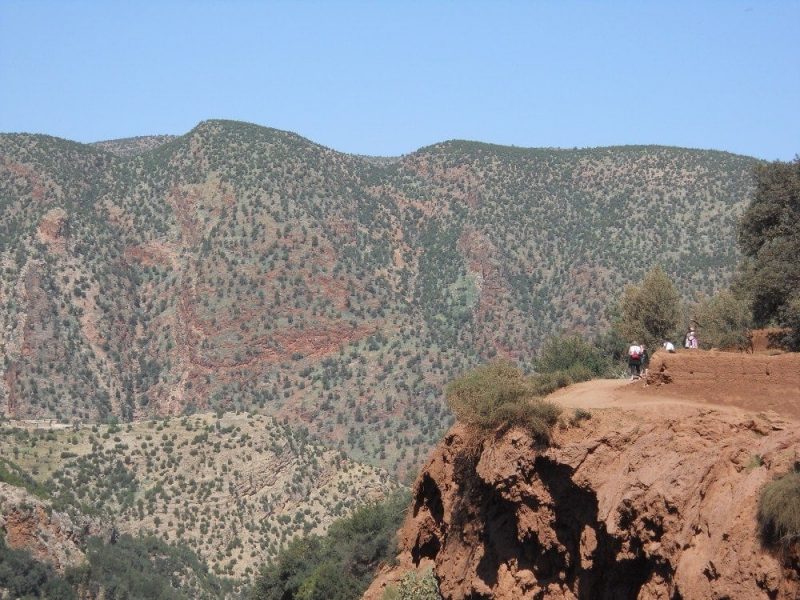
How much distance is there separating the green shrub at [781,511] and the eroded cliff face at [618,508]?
0.19m

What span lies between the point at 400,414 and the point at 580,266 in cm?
1846

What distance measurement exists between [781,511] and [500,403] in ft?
27.6

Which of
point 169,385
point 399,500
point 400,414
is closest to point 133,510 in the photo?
point 399,500

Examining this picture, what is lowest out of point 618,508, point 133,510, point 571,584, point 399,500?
point 133,510

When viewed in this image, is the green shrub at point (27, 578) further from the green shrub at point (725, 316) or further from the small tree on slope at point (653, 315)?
the green shrub at point (725, 316)

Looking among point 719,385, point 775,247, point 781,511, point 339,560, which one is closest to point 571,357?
point 339,560

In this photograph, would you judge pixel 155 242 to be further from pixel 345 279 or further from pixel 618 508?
pixel 618 508

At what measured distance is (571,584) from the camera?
18.8m

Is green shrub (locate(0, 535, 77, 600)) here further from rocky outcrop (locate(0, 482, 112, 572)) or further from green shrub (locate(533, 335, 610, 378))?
green shrub (locate(533, 335, 610, 378))

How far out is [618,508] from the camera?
1658 centimetres

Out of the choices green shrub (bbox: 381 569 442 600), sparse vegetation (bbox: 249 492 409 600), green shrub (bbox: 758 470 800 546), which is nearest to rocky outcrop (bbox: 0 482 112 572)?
sparse vegetation (bbox: 249 492 409 600)

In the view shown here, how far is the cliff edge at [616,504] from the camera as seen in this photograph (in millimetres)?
14469

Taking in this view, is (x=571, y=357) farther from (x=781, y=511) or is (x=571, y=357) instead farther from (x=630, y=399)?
(x=781, y=511)

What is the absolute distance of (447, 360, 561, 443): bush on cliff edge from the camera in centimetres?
2003
